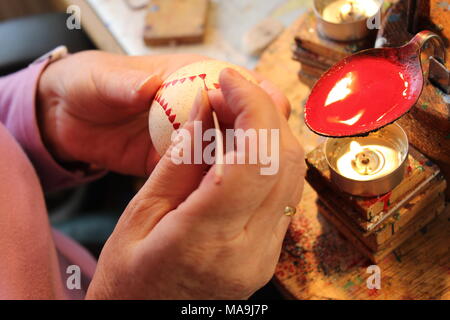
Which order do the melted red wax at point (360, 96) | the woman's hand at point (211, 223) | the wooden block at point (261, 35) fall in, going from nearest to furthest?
the woman's hand at point (211, 223) → the melted red wax at point (360, 96) → the wooden block at point (261, 35)

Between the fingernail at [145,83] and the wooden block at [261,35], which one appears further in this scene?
the wooden block at [261,35]

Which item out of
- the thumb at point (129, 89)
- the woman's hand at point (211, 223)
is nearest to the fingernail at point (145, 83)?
the thumb at point (129, 89)

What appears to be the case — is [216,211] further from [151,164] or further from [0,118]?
[0,118]

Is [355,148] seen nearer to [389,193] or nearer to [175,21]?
[389,193]

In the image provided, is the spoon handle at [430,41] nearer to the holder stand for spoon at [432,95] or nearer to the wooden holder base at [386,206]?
the holder stand for spoon at [432,95]

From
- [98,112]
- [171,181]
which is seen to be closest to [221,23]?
[98,112]

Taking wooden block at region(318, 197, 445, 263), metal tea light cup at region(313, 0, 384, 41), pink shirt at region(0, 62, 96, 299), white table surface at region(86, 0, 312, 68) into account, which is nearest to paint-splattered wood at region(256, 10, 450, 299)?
wooden block at region(318, 197, 445, 263)
